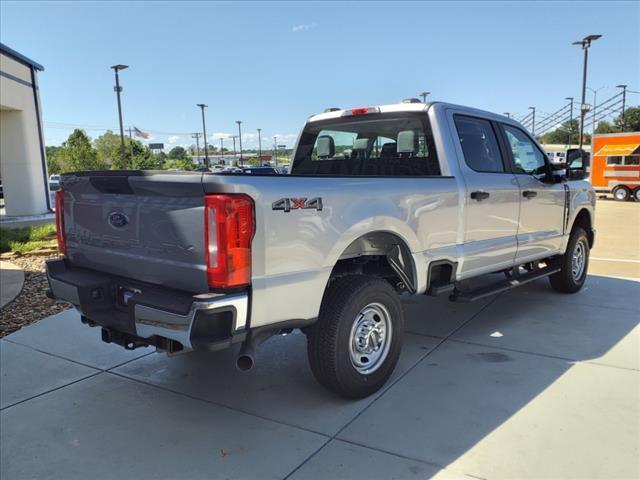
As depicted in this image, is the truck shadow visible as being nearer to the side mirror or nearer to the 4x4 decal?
the 4x4 decal

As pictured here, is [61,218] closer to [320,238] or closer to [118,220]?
[118,220]

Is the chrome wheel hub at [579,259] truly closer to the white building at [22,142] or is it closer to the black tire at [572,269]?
the black tire at [572,269]

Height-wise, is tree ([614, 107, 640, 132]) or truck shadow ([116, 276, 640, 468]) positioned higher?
tree ([614, 107, 640, 132])

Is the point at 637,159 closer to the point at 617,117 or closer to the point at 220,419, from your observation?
the point at 220,419

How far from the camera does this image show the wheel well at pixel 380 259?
12.4 feet

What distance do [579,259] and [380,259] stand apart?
3.82m

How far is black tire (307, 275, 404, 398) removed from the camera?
344 centimetres

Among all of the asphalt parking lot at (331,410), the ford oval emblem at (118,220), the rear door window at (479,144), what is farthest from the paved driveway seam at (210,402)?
the rear door window at (479,144)

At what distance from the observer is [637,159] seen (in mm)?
22719

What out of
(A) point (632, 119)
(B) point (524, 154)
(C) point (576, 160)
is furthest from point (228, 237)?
(A) point (632, 119)

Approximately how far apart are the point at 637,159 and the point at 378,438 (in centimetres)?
2424

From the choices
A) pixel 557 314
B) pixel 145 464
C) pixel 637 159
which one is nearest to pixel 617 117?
pixel 637 159

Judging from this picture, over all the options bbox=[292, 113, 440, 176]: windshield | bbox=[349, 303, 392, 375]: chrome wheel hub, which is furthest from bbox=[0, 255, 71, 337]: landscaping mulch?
bbox=[349, 303, 392, 375]: chrome wheel hub

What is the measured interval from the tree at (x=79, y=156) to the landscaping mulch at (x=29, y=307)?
3896 centimetres
